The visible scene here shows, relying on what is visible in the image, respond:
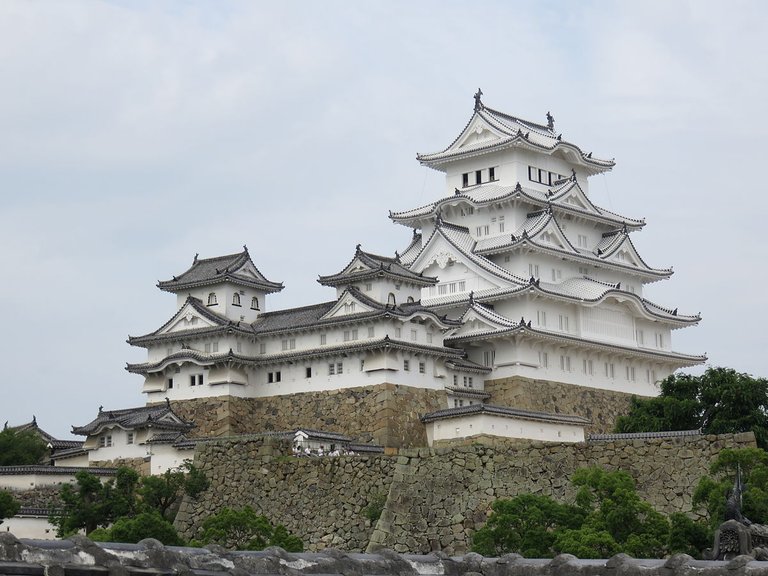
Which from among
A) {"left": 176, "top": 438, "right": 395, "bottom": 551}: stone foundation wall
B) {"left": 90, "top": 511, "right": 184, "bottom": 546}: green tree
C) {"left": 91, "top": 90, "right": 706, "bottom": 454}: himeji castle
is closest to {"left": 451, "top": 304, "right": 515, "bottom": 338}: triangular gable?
{"left": 91, "top": 90, "right": 706, "bottom": 454}: himeji castle

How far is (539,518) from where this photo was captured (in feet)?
117

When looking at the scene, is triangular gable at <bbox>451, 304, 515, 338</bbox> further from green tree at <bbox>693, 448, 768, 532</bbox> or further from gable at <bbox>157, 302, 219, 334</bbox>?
green tree at <bbox>693, 448, 768, 532</bbox>

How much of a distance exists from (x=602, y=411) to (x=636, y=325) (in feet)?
18.8

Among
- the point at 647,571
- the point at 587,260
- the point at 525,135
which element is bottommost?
the point at 647,571

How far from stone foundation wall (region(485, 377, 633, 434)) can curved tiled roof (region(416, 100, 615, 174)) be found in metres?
11.5

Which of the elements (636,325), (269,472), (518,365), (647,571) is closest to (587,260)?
(636,325)

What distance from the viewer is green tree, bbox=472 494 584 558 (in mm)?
34844

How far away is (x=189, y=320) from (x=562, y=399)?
1509 centimetres

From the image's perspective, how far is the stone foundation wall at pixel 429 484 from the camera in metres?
39.7

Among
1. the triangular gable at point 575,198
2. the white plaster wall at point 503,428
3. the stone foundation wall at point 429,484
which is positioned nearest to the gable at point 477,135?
the triangular gable at point 575,198

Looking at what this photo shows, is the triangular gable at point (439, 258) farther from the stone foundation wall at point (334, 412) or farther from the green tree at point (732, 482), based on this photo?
the green tree at point (732, 482)

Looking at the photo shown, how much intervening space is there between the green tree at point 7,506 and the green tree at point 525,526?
17439 mm

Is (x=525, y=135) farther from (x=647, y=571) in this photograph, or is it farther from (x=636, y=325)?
(x=647, y=571)

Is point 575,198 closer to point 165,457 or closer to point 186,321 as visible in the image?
point 186,321
